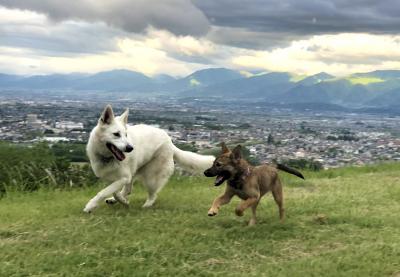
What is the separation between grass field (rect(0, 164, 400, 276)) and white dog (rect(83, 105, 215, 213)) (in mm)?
368

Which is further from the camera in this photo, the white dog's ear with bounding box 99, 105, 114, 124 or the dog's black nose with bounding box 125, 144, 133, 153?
the white dog's ear with bounding box 99, 105, 114, 124

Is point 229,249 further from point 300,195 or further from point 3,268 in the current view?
point 300,195

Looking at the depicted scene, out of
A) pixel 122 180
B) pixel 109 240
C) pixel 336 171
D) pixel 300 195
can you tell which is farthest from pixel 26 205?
pixel 336 171

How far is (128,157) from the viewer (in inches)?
334

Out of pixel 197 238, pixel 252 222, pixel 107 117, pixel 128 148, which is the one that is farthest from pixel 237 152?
pixel 107 117

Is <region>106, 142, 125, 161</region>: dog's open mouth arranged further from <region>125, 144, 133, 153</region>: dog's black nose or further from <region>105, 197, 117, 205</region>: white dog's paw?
<region>105, 197, 117, 205</region>: white dog's paw

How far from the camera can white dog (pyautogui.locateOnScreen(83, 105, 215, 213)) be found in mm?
8062

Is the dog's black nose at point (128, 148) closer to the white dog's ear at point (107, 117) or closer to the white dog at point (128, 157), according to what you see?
the white dog at point (128, 157)

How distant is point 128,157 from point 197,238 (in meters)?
2.47

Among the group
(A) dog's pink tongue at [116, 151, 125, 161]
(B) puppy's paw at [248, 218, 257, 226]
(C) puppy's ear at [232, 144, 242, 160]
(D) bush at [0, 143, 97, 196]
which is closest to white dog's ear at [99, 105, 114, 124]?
(A) dog's pink tongue at [116, 151, 125, 161]

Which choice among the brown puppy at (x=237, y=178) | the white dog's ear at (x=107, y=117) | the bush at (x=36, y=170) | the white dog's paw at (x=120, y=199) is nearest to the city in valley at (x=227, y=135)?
the bush at (x=36, y=170)

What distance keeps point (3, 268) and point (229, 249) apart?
8.11ft

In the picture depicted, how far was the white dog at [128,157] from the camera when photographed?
8062 millimetres

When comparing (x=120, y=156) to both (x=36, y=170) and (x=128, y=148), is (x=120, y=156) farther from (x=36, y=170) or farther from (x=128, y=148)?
(x=36, y=170)
